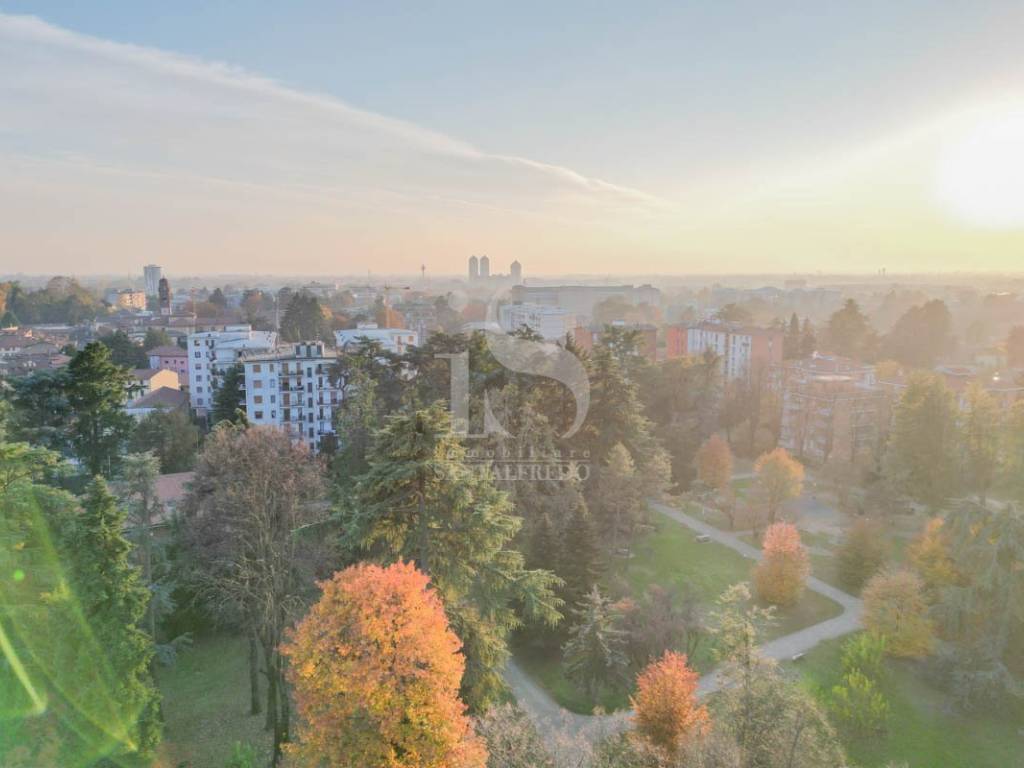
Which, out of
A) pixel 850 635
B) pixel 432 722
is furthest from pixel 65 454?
pixel 850 635

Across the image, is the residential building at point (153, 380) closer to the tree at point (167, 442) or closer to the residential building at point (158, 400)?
the residential building at point (158, 400)

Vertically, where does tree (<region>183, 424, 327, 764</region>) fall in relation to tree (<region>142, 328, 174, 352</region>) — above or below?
below

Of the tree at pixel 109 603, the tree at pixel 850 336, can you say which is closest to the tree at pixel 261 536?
the tree at pixel 109 603

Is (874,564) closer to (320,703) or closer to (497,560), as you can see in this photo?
(497,560)

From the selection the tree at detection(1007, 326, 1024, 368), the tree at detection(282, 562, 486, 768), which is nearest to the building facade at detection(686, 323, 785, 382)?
the tree at detection(1007, 326, 1024, 368)

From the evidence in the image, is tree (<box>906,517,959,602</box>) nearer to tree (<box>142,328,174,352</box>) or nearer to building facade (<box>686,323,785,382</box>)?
building facade (<box>686,323,785,382</box>)

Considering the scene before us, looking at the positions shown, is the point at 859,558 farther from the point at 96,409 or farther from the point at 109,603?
the point at 96,409

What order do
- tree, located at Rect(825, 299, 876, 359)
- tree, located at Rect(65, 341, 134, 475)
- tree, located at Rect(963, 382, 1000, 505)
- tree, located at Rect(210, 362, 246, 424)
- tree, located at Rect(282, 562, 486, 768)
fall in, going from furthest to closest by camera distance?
tree, located at Rect(825, 299, 876, 359), tree, located at Rect(210, 362, 246, 424), tree, located at Rect(963, 382, 1000, 505), tree, located at Rect(65, 341, 134, 475), tree, located at Rect(282, 562, 486, 768)
